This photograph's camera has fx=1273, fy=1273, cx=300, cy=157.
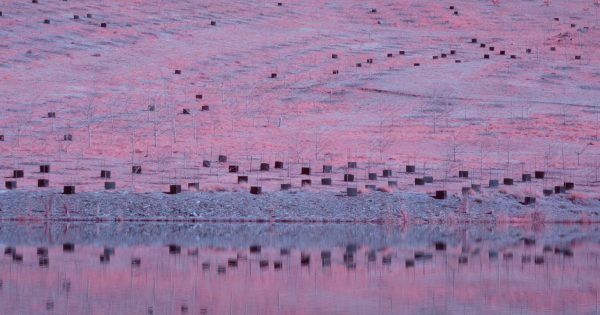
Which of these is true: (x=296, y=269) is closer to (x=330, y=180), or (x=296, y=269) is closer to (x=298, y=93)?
(x=330, y=180)

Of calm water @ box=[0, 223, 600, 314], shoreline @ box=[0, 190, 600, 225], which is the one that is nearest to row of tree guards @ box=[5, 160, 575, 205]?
shoreline @ box=[0, 190, 600, 225]

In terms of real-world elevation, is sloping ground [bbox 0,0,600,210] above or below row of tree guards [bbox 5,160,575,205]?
above

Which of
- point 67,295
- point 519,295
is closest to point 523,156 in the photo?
point 519,295

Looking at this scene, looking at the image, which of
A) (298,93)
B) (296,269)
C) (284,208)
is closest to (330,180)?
(284,208)

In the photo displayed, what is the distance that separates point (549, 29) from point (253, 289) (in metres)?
61.3

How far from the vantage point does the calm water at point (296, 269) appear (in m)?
21.4

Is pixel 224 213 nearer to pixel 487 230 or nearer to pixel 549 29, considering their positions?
pixel 487 230

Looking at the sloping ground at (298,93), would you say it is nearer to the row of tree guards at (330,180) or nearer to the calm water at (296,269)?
the row of tree guards at (330,180)

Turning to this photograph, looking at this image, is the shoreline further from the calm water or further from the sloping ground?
the calm water

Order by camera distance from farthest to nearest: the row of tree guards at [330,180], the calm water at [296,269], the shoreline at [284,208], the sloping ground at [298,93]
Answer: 1. the sloping ground at [298,93]
2. the row of tree guards at [330,180]
3. the shoreline at [284,208]
4. the calm water at [296,269]

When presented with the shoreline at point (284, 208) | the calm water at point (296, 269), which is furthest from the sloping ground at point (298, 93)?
the calm water at point (296, 269)

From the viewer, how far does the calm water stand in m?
21.4

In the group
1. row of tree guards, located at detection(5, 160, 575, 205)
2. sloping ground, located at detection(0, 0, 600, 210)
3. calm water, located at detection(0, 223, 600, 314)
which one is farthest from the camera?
sloping ground, located at detection(0, 0, 600, 210)

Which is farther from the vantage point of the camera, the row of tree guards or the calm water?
the row of tree guards
